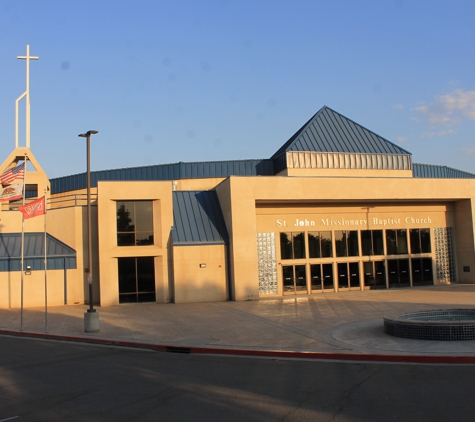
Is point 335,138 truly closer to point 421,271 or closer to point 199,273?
point 421,271

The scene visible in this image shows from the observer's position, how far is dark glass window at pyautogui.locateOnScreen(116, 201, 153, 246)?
1081 inches

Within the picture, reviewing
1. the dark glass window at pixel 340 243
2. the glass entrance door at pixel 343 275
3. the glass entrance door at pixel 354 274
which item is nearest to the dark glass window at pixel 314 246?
the dark glass window at pixel 340 243

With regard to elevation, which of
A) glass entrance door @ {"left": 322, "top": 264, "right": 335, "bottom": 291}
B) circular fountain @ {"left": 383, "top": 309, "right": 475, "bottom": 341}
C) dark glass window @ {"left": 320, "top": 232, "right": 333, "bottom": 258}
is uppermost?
dark glass window @ {"left": 320, "top": 232, "right": 333, "bottom": 258}

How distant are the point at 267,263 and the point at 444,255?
1215 centimetres

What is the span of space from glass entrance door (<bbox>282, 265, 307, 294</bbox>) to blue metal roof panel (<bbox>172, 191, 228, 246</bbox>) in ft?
14.0

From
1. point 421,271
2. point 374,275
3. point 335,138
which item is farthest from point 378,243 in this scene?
point 335,138

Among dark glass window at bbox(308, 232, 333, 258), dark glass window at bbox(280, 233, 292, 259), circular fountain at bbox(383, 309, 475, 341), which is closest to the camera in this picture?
circular fountain at bbox(383, 309, 475, 341)

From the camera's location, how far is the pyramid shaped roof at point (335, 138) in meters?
34.7

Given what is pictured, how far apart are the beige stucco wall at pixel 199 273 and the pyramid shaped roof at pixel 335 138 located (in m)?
10.2

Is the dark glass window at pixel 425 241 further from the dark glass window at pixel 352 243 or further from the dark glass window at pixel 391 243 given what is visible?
the dark glass window at pixel 352 243

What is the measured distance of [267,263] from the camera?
28.9m

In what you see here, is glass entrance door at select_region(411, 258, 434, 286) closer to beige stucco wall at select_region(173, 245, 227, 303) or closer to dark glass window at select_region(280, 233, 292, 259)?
dark glass window at select_region(280, 233, 292, 259)

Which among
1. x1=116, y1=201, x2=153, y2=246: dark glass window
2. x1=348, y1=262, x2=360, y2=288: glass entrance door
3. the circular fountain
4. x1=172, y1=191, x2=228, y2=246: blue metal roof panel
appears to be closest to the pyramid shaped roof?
x1=172, y1=191, x2=228, y2=246: blue metal roof panel

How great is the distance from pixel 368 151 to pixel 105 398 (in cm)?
3039
